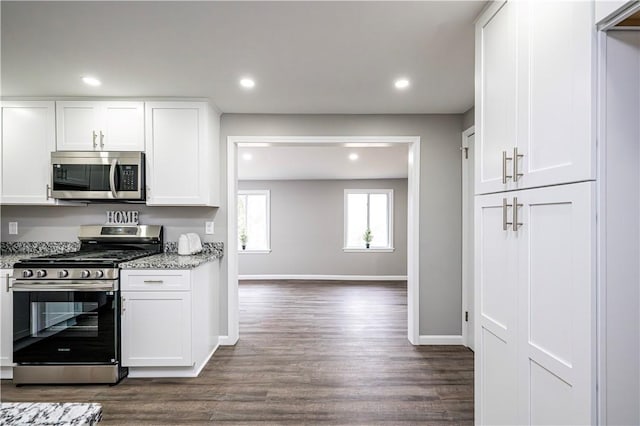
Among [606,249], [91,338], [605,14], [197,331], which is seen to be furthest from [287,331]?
[605,14]

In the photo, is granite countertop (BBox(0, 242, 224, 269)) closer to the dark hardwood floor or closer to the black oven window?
the black oven window

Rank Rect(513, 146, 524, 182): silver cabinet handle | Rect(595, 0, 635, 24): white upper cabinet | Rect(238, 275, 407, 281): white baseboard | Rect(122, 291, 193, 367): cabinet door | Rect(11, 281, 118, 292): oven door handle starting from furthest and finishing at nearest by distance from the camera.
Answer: Rect(238, 275, 407, 281): white baseboard < Rect(122, 291, 193, 367): cabinet door < Rect(11, 281, 118, 292): oven door handle < Rect(513, 146, 524, 182): silver cabinet handle < Rect(595, 0, 635, 24): white upper cabinet

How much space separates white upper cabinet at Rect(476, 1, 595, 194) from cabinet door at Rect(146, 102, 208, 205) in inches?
94.5

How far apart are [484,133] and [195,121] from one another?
2.51 metres

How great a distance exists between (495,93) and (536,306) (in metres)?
0.99

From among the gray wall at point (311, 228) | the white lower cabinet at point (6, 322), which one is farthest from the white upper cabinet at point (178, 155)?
the gray wall at point (311, 228)

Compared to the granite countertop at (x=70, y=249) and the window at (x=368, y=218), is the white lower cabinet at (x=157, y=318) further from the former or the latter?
the window at (x=368, y=218)

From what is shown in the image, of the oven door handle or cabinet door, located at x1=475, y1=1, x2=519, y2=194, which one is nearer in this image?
cabinet door, located at x1=475, y1=1, x2=519, y2=194

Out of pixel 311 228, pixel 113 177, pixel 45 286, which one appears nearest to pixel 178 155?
pixel 113 177

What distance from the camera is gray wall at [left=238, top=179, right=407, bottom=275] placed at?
7.75 m

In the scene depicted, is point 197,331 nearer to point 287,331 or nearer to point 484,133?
point 287,331

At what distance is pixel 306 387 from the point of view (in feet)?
8.95

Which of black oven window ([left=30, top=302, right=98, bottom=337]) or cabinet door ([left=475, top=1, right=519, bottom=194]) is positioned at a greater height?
cabinet door ([left=475, top=1, right=519, bottom=194])

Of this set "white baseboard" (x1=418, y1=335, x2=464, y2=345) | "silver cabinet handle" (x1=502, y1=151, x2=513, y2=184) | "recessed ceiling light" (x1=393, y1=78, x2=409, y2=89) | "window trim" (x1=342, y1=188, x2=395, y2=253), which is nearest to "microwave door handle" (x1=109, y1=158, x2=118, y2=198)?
"recessed ceiling light" (x1=393, y1=78, x2=409, y2=89)
